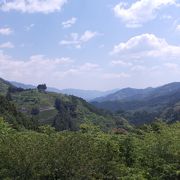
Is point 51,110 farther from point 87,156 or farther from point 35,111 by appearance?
point 87,156

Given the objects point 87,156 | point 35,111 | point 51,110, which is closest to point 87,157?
point 87,156

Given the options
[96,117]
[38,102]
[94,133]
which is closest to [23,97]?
[38,102]

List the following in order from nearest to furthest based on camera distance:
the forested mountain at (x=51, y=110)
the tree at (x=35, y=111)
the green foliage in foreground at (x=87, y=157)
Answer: the green foliage in foreground at (x=87, y=157) → the forested mountain at (x=51, y=110) → the tree at (x=35, y=111)

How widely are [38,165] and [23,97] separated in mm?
165901

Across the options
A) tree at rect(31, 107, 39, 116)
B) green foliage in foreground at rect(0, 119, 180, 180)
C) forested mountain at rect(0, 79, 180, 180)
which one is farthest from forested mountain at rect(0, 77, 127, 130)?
green foliage in foreground at rect(0, 119, 180, 180)

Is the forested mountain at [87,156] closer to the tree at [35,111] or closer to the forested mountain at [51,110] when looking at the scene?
the forested mountain at [51,110]

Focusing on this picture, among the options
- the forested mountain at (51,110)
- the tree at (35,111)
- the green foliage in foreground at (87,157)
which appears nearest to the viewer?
the green foliage in foreground at (87,157)

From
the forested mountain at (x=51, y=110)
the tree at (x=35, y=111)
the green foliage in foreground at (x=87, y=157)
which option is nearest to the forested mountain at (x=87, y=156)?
the green foliage in foreground at (x=87, y=157)

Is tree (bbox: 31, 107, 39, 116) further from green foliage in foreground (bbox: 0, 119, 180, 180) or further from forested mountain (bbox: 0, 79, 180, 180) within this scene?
green foliage in foreground (bbox: 0, 119, 180, 180)

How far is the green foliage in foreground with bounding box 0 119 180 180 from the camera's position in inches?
821

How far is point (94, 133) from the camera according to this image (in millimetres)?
27281

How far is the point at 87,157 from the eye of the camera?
21375 mm

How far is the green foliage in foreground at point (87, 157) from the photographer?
20.9m

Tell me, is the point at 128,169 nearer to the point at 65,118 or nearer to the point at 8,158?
the point at 8,158
